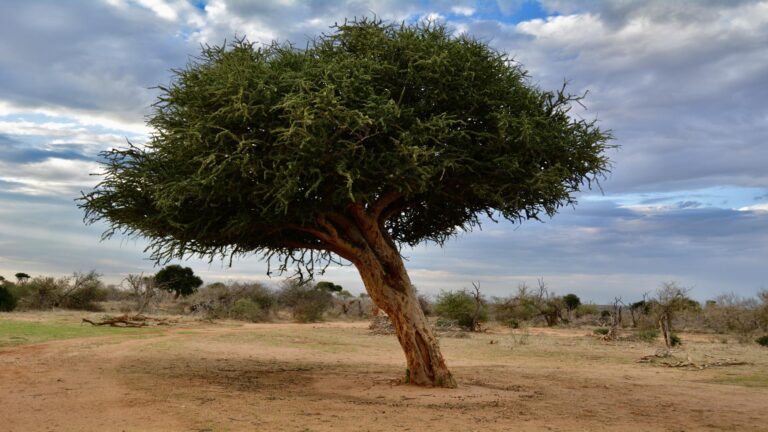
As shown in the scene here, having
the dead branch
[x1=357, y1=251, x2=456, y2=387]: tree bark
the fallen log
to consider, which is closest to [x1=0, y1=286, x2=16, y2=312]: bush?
the dead branch

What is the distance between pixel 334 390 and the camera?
1396 centimetres

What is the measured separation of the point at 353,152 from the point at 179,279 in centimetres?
4896

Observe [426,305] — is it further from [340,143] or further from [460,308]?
[340,143]

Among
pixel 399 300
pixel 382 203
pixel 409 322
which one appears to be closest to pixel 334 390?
pixel 409 322

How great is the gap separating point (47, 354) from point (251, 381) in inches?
292

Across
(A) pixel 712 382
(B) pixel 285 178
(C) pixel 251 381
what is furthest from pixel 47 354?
(A) pixel 712 382

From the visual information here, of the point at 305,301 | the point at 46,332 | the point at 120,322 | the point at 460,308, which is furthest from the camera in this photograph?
the point at 305,301

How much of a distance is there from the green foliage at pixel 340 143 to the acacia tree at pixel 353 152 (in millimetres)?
41

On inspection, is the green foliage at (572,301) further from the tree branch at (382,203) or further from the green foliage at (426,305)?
the tree branch at (382,203)

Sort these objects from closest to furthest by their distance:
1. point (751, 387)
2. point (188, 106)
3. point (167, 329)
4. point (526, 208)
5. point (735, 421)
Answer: point (735, 421) < point (188, 106) < point (526, 208) < point (751, 387) < point (167, 329)

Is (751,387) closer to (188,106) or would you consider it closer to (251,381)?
(251,381)

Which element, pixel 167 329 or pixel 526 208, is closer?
pixel 526 208

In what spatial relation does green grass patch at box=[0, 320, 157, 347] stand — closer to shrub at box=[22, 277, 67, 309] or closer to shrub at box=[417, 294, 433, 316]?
shrub at box=[22, 277, 67, 309]

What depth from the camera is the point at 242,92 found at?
460 inches
